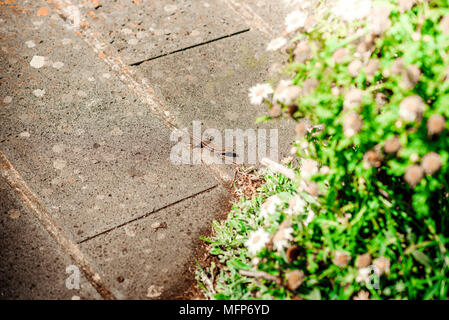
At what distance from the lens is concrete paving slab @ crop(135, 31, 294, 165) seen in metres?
2.64

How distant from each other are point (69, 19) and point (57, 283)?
2085mm

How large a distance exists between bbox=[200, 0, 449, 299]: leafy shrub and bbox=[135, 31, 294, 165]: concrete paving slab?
85 centimetres

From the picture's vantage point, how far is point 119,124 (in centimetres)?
252

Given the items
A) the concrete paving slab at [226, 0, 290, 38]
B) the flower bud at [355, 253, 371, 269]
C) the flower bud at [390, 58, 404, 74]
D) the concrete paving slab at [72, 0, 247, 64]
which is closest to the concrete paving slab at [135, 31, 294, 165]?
the concrete paving slab at [72, 0, 247, 64]

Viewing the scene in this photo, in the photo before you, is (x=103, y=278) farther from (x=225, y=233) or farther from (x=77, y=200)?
(x=225, y=233)

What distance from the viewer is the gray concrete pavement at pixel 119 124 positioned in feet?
6.50

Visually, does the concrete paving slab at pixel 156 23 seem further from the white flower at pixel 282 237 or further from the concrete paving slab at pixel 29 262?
the white flower at pixel 282 237

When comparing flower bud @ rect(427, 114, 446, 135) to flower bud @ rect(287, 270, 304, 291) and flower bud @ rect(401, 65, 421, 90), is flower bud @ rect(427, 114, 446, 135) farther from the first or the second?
flower bud @ rect(287, 270, 304, 291)

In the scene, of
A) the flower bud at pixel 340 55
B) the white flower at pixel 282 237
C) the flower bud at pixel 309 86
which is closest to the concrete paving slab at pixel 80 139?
the white flower at pixel 282 237

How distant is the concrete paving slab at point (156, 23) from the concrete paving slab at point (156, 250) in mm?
1272

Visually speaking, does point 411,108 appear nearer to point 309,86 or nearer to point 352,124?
point 352,124

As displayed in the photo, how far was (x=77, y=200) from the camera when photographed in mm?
2162
